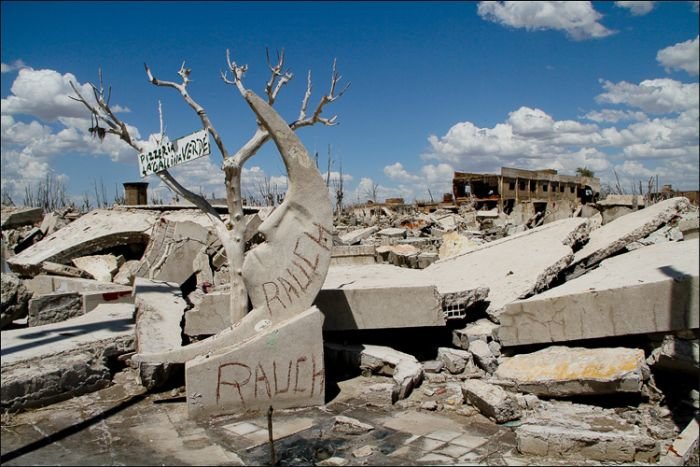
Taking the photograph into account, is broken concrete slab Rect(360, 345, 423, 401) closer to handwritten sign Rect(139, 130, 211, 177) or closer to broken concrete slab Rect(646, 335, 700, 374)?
broken concrete slab Rect(646, 335, 700, 374)

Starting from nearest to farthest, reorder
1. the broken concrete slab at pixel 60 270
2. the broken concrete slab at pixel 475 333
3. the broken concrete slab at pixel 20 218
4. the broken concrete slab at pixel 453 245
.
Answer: the broken concrete slab at pixel 475 333 < the broken concrete slab at pixel 60 270 < the broken concrete slab at pixel 453 245 < the broken concrete slab at pixel 20 218

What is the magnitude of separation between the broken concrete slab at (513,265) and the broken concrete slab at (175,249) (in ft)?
13.8

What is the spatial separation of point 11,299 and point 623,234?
7.71 m

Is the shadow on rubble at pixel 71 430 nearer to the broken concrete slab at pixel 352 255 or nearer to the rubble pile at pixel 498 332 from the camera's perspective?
the rubble pile at pixel 498 332

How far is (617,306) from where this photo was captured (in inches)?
219

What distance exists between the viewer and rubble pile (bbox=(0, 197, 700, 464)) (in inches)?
198

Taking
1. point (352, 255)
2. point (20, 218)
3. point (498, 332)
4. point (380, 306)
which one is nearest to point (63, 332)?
point (380, 306)

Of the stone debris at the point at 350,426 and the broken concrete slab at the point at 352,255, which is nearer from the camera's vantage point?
the stone debris at the point at 350,426

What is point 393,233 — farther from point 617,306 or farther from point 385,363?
point 617,306

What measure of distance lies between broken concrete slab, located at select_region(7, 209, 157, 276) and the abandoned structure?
75.5ft

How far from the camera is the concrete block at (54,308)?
787 centimetres

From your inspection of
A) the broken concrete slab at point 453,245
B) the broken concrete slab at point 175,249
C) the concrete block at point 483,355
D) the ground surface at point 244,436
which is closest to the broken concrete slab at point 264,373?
the ground surface at point 244,436

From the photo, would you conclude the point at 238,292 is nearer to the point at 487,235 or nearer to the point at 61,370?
the point at 61,370

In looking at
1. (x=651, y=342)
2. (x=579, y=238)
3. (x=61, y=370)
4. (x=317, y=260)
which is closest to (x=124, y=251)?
(x=61, y=370)
